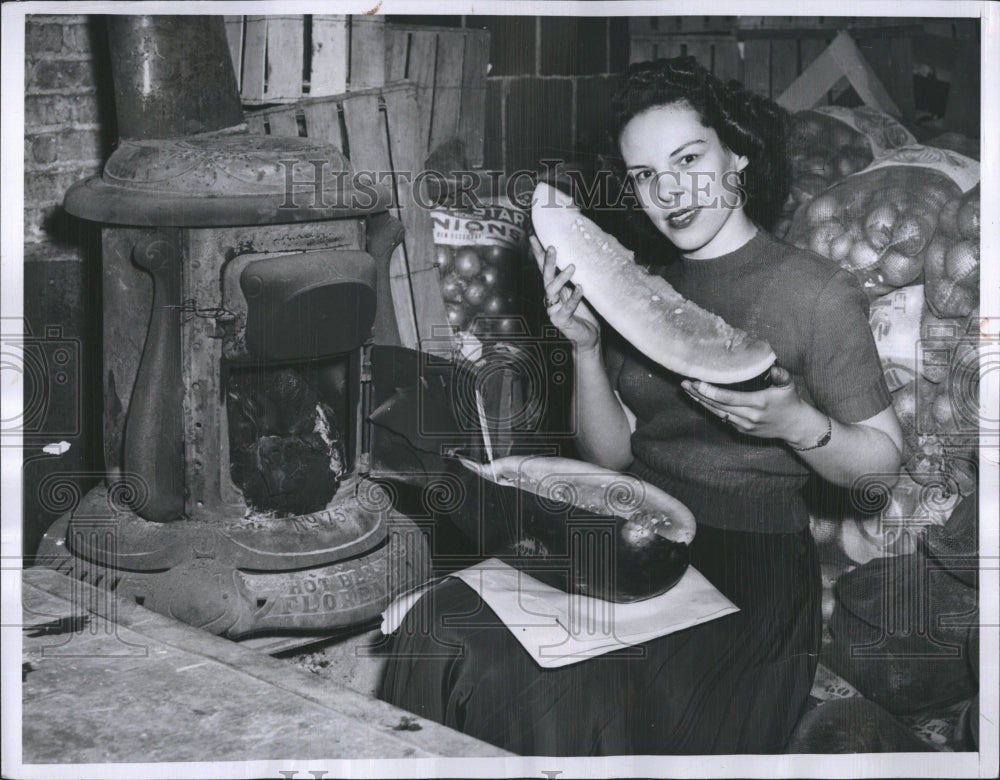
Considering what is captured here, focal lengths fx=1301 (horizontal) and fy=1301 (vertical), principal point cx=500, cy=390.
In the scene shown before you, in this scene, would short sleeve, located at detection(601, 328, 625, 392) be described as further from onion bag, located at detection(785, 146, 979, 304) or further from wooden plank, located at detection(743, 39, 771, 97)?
wooden plank, located at detection(743, 39, 771, 97)

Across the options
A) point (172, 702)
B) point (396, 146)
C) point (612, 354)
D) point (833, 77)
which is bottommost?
point (172, 702)

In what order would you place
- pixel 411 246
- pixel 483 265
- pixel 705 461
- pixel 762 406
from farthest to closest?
pixel 411 246 < pixel 483 265 < pixel 705 461 < pixel 762 406

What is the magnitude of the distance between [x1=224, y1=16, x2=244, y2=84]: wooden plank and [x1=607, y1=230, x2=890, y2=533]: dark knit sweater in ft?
4.85

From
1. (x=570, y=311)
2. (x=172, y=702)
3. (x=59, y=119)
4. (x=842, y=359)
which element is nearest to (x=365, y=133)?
(x=570, y=311)

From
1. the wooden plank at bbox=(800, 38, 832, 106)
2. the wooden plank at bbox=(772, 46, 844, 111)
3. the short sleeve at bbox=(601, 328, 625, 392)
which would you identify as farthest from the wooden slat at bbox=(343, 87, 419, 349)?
the wooden plank at bbox=(800, 38, 832, 106)

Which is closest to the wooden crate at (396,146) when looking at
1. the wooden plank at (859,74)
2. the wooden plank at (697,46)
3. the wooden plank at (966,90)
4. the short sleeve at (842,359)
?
the wooden plank at (697,46)

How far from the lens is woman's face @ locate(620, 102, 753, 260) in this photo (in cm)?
387

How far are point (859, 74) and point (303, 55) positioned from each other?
176 cm

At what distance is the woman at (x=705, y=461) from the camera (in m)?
3.86

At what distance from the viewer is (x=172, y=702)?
12.6 feet

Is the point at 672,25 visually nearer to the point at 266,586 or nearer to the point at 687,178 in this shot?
the point at 687,178

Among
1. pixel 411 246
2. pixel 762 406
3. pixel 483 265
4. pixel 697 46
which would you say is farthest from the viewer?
pixel 411 246

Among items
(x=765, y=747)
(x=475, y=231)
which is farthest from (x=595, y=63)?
(x=765, y=747)

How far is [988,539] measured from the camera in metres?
4.10
